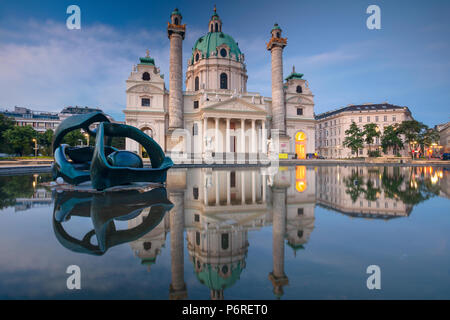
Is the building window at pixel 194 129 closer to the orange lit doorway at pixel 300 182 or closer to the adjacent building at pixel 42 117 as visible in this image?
the orange lit doorway at pixel 300 182

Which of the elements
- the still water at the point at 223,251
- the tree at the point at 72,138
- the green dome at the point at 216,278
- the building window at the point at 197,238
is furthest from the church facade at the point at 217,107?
the green dome at the point at 216,278

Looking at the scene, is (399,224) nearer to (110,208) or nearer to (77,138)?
(110,208)

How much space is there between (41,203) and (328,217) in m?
8.83

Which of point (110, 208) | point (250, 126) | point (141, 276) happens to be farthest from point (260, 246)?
point (250, 126)

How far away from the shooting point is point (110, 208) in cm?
582

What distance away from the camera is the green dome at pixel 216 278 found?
253cm

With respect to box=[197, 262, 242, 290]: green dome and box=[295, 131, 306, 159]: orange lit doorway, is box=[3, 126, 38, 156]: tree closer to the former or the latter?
box=[197, 262, 242, 290]: green dome

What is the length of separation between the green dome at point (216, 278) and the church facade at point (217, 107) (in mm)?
29424

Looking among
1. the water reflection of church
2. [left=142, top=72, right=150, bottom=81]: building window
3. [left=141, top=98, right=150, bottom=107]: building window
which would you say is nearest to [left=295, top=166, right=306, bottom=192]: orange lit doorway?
the water reflection of church

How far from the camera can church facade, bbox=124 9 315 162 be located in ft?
128

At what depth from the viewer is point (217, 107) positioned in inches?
1576

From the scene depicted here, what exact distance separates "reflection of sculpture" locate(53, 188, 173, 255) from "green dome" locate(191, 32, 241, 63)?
50179mm

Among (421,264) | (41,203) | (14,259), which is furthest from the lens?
(41,203)
